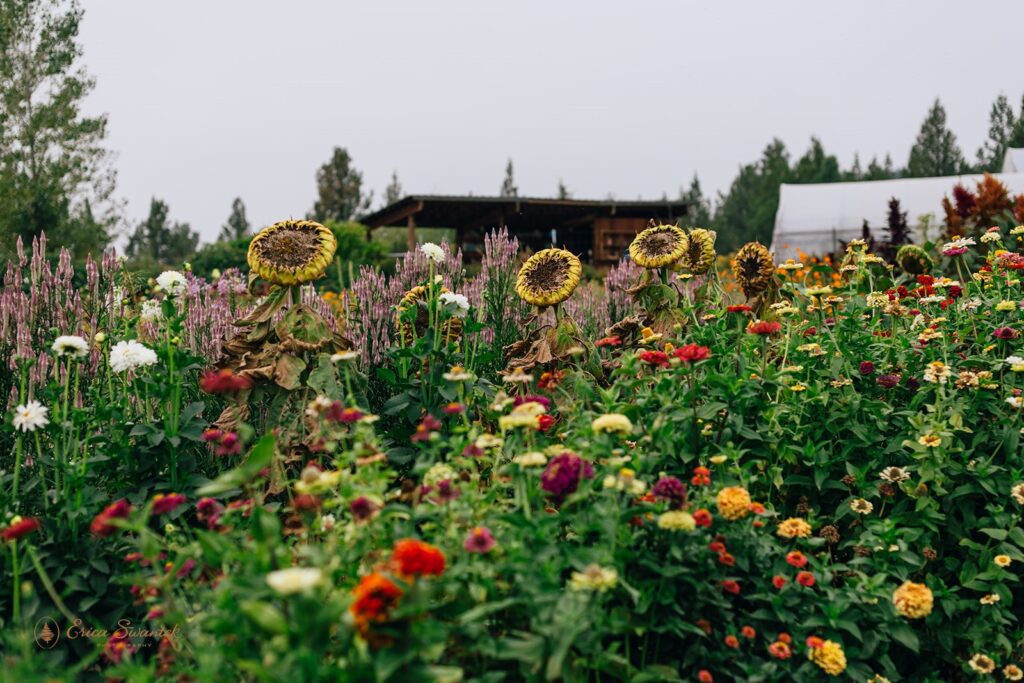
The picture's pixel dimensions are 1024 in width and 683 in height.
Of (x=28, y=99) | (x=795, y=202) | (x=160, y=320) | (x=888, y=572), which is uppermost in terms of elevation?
(x=28, y=99)

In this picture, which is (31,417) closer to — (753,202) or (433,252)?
(433,252)

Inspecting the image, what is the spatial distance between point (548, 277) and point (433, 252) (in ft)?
1.82

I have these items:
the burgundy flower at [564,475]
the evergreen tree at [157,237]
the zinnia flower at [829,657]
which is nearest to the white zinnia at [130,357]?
the burgundy flower at [564,475]

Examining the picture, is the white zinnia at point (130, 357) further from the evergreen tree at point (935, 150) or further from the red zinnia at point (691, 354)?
the evergreen tree at point (935, 150)

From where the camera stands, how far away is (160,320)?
3.94 metres

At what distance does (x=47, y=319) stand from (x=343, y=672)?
2.58 m

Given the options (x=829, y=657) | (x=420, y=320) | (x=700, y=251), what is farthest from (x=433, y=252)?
(x=829, y=657)

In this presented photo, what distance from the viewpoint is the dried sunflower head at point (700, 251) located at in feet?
14.0

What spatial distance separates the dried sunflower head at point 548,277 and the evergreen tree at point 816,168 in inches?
1678

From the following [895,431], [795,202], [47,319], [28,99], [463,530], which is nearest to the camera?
[463,530]

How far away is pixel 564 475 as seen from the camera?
81.3 inches

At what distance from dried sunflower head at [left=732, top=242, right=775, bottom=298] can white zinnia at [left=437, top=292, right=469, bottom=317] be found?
5.01 ft

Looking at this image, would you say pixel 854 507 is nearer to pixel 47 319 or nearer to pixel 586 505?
pixel 586 505

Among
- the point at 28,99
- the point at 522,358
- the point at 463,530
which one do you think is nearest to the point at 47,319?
the point at 522,358
